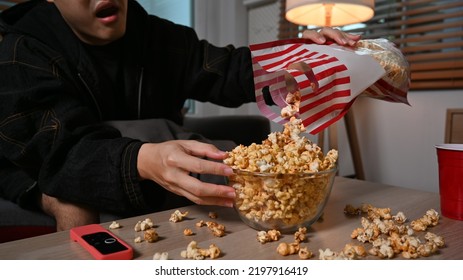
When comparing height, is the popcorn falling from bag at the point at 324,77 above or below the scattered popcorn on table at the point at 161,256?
above

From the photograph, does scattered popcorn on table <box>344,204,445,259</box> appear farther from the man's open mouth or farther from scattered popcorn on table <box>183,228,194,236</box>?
the man's open mouth

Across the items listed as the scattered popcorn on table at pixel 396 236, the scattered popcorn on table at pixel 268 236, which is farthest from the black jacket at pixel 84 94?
the scattered popcorn on table at pixel 396 236

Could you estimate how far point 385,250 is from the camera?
476 millimetres

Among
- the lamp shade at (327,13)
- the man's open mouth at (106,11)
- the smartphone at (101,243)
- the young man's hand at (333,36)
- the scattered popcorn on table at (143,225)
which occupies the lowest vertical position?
the scattered popcorn on table at (143,225)

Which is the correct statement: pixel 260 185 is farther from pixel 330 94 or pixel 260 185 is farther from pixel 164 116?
pixel 164 116

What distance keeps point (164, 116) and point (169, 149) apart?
57 cm

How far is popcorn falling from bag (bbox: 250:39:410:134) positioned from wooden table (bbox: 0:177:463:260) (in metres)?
0.17

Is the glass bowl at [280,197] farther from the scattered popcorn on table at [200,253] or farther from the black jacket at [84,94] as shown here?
the black jacket at [84,94]

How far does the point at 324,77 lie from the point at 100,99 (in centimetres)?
59

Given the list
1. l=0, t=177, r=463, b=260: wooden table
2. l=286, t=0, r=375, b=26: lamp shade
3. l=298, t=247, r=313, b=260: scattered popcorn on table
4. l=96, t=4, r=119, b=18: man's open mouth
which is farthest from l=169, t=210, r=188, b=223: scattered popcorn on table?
l=286, t=0, r=375, b=26: lamp shade

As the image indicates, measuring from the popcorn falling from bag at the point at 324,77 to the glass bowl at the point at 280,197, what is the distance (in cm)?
13

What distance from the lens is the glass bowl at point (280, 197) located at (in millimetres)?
516

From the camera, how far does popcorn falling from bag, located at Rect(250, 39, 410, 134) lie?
0.65m

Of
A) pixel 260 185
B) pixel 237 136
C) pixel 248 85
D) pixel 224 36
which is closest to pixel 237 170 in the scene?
pixel 260 185
